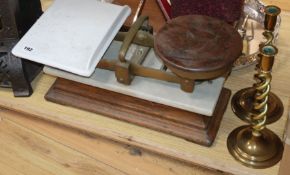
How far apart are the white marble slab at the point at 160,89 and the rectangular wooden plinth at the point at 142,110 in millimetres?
28

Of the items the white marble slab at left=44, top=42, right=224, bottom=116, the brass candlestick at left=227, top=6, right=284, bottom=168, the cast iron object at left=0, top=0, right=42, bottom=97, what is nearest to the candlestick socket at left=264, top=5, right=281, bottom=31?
the brass candlestick at left=227, top=6, right=284, bottom=168

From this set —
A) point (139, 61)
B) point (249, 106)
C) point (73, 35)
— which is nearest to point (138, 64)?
point (139, 61)

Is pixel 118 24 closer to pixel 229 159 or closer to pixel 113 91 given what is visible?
pixel 113 91

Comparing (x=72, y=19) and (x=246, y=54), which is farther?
(x=246, y=54)

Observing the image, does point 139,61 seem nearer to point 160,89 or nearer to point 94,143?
point 160,89

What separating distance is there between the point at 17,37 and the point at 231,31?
487 millimetres

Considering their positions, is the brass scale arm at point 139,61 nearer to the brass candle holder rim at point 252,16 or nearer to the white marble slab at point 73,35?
the white marble slab at point 73,35

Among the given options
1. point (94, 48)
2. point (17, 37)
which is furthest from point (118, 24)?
point (17, 37)

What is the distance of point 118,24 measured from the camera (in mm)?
968

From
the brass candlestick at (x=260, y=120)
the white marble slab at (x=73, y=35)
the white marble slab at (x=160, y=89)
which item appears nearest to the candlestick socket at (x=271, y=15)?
the brass candlestick at (x=260, y=120)

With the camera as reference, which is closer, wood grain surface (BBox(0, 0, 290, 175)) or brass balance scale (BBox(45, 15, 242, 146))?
brass balance scale (BBox(45, 15, 242, 146))

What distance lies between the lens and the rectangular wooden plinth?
915mm

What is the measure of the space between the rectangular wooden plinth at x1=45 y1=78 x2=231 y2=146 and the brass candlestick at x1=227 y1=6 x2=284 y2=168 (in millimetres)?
45

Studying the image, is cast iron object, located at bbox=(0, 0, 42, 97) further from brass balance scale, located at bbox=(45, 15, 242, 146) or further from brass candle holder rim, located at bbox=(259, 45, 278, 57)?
brass candle holder rim, located at bbox=(259, 45, 278, 57)
